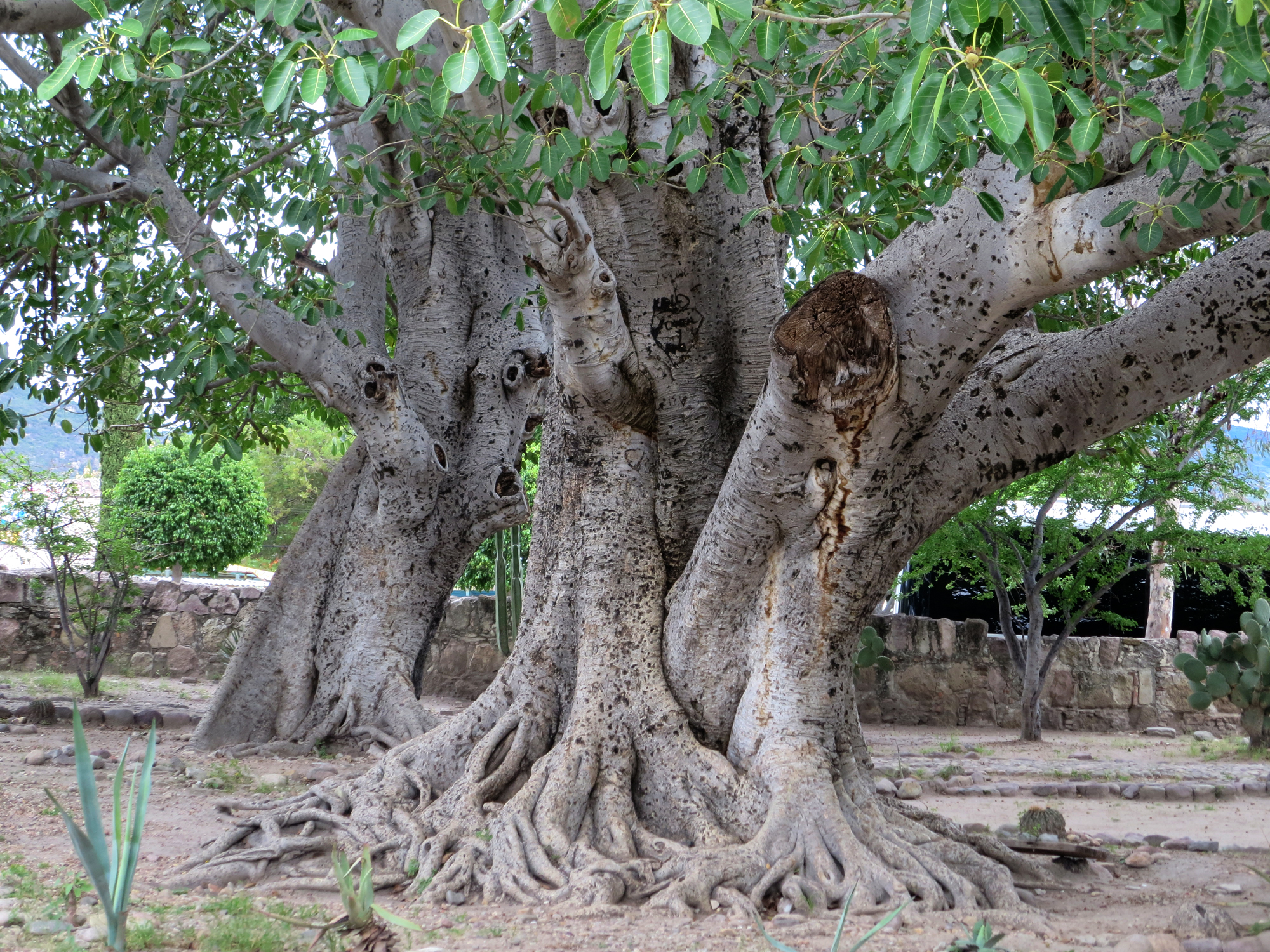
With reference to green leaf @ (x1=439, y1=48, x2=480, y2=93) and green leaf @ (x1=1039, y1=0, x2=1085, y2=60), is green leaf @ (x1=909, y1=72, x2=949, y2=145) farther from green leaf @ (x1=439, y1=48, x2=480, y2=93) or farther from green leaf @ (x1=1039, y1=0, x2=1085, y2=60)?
green leaf @ (x1=439, y1=48, x2=480, y2=93)

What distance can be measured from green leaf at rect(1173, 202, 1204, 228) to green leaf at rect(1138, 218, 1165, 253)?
0.05 metres

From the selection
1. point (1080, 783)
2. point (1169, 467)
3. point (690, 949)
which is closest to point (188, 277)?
point (690, 949)

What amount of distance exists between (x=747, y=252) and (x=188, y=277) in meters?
3.06

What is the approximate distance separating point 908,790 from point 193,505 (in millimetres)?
11997

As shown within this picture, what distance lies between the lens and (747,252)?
4.32 metres

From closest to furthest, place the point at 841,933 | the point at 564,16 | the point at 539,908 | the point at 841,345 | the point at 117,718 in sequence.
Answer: the point at 564,16, the point at 841,933, the point at 841,345, the point at 539,908, the point at 117,718

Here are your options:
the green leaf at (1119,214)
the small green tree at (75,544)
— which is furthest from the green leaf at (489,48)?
the small green tree at (75,544)

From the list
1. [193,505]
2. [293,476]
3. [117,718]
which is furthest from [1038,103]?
[293,476]

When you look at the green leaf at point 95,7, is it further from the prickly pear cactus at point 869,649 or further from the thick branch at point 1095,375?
the prickly pear cactus at point 869,649

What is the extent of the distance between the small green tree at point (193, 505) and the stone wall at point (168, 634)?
116 inches

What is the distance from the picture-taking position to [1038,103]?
1.65 metres

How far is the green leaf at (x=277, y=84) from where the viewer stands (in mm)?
1954

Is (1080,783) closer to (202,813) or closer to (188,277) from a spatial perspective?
(202,813)

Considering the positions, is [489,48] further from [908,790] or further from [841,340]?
[908,790]
